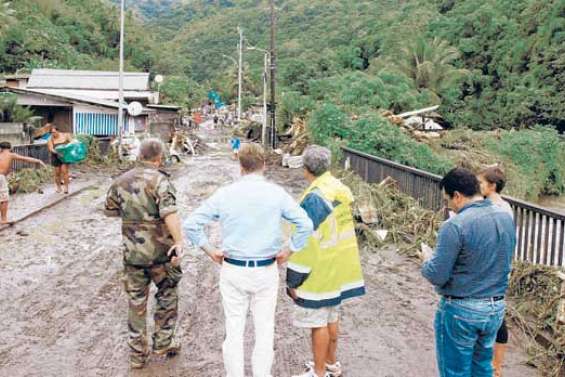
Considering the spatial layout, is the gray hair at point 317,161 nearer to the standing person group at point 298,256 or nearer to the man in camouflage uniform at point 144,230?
the standing person group at point 298,256

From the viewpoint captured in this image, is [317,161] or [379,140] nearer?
[317,161]

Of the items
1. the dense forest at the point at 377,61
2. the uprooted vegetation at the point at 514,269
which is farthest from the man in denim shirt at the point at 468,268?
the dense forest at the point at 377,61

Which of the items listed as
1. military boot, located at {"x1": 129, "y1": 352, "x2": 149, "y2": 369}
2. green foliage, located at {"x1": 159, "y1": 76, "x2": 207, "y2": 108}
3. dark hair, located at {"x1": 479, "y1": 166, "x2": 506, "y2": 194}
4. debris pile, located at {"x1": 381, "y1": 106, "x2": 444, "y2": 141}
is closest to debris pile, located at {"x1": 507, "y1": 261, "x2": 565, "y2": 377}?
dark hair, located at {"x1": 479, "y1": 166, "x2": 506, "y2": 194}

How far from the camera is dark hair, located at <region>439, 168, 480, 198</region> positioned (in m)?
3.61

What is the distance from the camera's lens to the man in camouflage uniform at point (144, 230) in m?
4.86

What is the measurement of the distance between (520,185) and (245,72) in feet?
204

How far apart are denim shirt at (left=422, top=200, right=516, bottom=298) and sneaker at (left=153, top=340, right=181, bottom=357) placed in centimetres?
256

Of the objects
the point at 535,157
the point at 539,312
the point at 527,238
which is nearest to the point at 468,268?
the point at 539,312

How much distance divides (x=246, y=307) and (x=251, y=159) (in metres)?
1.02

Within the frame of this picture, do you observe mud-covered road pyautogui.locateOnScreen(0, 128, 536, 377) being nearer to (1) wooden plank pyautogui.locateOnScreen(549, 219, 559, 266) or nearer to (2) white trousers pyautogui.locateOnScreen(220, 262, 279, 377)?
(2) white trousers pyautogui.locateOnScreen(220, 262, 279, 377)

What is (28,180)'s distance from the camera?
16594 millimetres

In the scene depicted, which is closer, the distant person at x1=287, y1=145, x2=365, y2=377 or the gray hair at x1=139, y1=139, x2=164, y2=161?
the distant person at x1=287, y1=145, x2=365, y2=377

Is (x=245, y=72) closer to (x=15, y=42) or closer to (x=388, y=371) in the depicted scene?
(x=15, y=42)

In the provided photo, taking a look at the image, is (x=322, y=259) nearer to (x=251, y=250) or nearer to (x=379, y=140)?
(x=251, y=250)
